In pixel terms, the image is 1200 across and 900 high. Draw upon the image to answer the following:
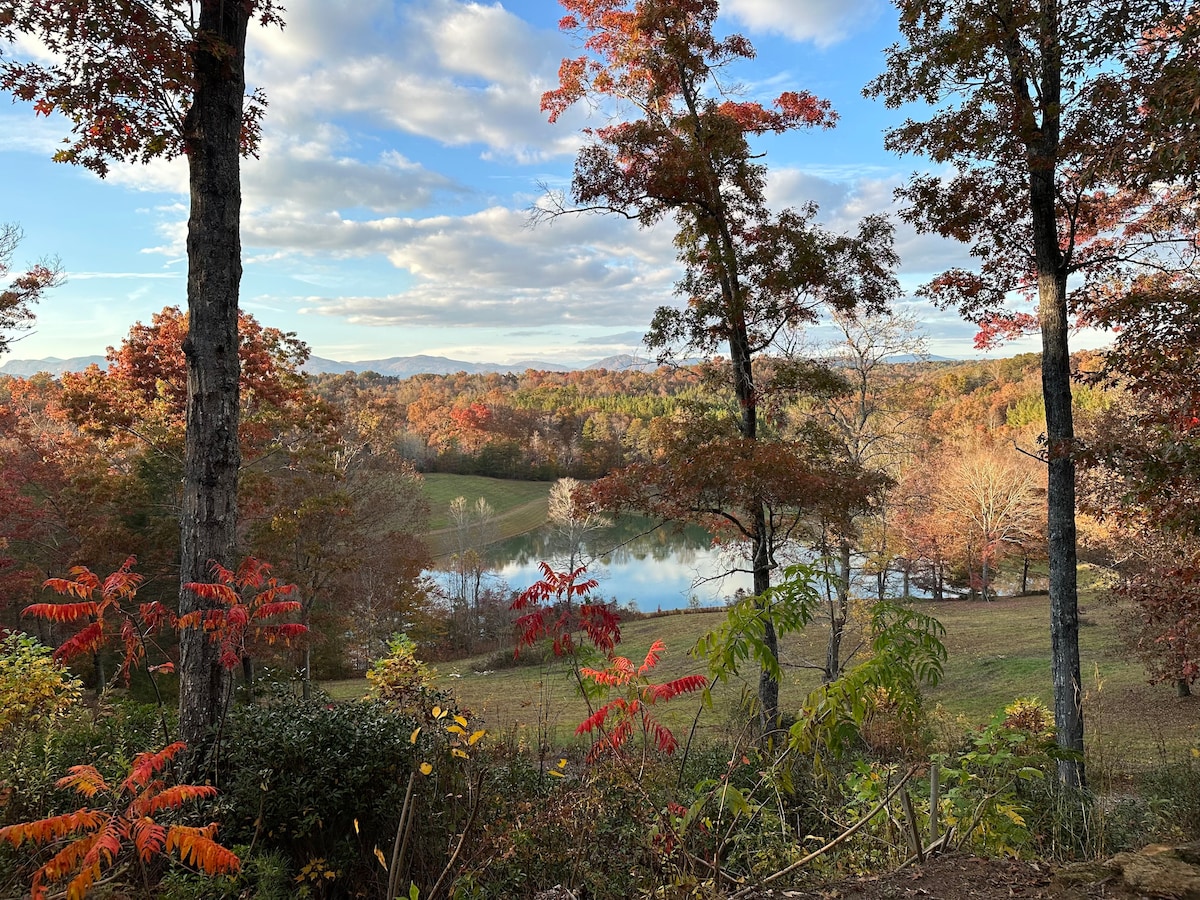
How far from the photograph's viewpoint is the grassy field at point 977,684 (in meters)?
9.98

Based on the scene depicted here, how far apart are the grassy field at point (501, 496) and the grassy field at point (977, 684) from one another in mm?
23246

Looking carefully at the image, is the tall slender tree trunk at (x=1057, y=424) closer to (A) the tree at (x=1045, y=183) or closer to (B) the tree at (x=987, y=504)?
(A) the tree at (x=1045, y=183)

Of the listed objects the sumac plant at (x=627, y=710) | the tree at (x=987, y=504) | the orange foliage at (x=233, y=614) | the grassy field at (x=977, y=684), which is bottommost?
the grassy field at (x=977, y=684)

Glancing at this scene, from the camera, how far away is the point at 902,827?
304cm

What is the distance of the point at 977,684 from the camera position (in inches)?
606

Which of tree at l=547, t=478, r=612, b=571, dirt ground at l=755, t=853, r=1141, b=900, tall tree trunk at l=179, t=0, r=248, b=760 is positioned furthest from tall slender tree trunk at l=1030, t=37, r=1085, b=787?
tall tree trunk at l=179, t=0, r=248, b=760

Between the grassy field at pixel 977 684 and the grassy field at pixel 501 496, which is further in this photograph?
the grassy field at pixel 501 496

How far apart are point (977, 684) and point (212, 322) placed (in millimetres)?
17441

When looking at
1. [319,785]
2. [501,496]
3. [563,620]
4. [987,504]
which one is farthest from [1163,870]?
[501,496]

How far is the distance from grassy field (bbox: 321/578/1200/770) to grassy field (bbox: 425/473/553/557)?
23246 millimetres

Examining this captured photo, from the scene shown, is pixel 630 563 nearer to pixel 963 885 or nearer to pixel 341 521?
pixel 341 521

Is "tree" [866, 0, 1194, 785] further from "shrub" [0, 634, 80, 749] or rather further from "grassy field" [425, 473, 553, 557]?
"grassy field" [425, 473, 553, 557]

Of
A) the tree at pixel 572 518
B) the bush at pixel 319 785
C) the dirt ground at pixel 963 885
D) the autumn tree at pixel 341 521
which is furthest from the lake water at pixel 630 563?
the dirt ground at pixel 963 885

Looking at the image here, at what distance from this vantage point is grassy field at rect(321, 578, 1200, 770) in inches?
393
